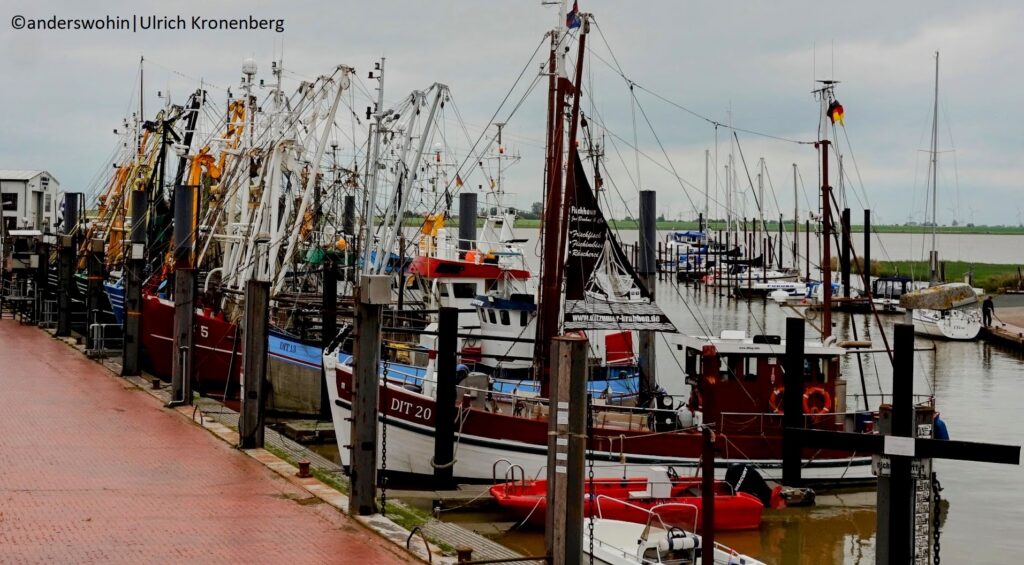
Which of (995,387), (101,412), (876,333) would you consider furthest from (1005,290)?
(101,412)

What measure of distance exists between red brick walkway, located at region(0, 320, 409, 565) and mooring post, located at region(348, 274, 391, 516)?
45 cm

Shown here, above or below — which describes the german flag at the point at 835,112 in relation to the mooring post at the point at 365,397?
above

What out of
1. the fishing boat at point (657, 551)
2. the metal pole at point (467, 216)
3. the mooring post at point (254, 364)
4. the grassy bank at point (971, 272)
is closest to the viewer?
the fishing boat at point (657, 551)

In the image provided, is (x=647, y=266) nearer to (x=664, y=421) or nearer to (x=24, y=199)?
(x=664, y=421)

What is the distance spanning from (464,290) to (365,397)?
18.2 m

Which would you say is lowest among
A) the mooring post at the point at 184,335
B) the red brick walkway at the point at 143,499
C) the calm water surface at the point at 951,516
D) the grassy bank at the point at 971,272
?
the calm water surface at the point at 951,516

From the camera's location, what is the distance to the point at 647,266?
1121 inches

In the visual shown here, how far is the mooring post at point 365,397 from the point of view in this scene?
14875 mm

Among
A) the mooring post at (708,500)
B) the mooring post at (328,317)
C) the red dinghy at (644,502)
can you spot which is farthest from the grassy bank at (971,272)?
the mooring post at (708,500)

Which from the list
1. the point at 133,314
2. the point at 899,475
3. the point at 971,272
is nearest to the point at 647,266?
the point at 133,314

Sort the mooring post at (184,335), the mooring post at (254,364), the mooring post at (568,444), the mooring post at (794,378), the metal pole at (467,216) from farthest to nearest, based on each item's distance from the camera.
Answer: the metal pole at (467,216), the mooring post at (184,335), the mooring post at (794,378), the mooring post at (254,364), the mooring post at (568,444)

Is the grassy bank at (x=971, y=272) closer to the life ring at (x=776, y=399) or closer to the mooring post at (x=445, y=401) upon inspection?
the life ring at (x=776, y=399)

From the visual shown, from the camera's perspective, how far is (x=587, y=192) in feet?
83.0

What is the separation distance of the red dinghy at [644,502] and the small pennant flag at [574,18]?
947 cm
